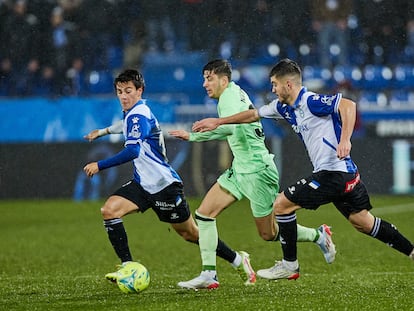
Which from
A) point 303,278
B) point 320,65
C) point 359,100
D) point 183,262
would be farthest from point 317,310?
point 359,100

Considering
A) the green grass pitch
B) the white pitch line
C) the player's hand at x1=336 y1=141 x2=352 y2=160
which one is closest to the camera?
the green grass pitch

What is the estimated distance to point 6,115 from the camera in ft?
55.1

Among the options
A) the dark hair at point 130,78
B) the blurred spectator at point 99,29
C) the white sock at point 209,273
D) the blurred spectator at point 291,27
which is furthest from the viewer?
the blurred spectator at point 99,29

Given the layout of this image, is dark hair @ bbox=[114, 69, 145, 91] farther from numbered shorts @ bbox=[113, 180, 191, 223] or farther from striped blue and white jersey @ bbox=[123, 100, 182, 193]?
numbered shorts @ bbox=[113, 180, 191, 223]

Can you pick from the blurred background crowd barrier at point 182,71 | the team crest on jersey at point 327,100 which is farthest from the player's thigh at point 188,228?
the blurred background crowd barrier at point 182,71

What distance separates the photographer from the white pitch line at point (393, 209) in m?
14.4

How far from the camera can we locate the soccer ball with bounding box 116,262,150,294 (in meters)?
8.34

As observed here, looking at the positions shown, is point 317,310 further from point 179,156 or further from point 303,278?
point 179,156

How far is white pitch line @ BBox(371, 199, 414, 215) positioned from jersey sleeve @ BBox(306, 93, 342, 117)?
6.14 meters

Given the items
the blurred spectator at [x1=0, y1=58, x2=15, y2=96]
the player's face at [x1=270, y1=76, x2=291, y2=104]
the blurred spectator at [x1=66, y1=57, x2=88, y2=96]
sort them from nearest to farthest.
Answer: the player's face at [x1=270, y1=76, x2=291, y2=104]
the blurred spectator at [x1=0, y1=58, x2=15, y2=96]
the blurred spectator at [x1=66, y1=57, x2=88, y2=96]

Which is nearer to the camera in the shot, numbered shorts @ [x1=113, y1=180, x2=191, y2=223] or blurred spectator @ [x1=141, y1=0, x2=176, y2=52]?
numbered shorts @ [x1=113, y1=180, x2=191, y2=223]

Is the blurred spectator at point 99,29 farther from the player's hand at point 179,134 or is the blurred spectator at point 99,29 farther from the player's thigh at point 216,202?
the player's hand at point 179,134

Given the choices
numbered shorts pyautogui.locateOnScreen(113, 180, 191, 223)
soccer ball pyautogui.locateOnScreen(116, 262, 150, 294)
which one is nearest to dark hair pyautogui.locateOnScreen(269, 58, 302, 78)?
numbered shorts pyautogui.locateOnScreen(113, 180, 191, 223)

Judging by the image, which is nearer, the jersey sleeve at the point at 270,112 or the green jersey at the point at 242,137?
the jersey sleeve at the point at 270,112
